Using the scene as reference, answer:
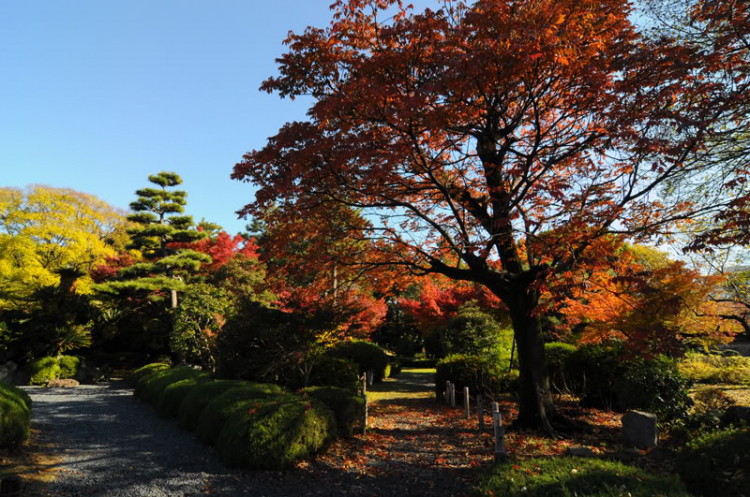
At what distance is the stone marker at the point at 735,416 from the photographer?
6.18m

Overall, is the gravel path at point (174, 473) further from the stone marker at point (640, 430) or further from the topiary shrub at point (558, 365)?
the topiary shrub at point (558, 365)

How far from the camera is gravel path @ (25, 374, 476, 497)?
482cm

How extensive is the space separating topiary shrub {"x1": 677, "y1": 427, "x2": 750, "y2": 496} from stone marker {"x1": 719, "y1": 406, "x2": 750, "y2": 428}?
227cm

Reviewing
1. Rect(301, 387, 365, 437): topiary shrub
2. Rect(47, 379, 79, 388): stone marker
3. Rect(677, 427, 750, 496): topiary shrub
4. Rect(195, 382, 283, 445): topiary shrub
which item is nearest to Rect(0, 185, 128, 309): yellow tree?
Rect(47, 379, 79, 388): stone marker

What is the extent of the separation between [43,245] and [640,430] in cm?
2492

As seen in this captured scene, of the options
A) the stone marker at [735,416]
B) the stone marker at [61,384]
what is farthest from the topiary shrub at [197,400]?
A: the stone marker at [61,384]

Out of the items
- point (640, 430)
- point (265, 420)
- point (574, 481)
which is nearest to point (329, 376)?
point (265, 420)

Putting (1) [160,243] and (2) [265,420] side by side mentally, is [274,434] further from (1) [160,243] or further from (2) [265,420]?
(1) [160,243]

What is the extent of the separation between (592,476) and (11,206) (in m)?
27.9

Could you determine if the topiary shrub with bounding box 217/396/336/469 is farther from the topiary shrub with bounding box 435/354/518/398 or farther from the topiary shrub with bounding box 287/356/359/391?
the topiary shrub with bounding box 435/354/518/398

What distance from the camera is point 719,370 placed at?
12133mm

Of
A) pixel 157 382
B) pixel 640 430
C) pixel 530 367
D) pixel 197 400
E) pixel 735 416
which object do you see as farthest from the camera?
pixel 157 382

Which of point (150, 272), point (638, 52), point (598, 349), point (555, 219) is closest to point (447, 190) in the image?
point (555, 219)

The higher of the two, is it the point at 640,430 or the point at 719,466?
the point at 719,466
